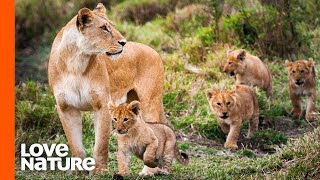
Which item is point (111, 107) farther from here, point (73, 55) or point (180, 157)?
point (180, 157)

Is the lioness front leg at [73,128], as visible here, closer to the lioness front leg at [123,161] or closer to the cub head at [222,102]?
the lioness front leg at [123,161]

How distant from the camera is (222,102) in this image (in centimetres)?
1048

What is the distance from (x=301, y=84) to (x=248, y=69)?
905 mm

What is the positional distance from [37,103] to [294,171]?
184 inches

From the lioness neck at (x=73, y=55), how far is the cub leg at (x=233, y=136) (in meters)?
2.84

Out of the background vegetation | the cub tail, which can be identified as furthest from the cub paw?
the cub tail

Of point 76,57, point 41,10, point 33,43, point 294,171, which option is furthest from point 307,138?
point 41,10

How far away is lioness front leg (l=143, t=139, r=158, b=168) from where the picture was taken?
761 cm

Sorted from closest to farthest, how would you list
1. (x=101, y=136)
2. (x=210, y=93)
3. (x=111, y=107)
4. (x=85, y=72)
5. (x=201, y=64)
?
1. (x=111, y=107)
2. (x=85, y=72)
3. (x=101, y=136)
4. (x=210, y=93)
5. (x=201, y=64)

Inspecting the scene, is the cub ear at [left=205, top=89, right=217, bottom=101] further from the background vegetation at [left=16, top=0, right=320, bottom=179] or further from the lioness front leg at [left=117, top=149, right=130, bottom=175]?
the lioness front leg at [left=117, top=149, right=130, bottom=175]

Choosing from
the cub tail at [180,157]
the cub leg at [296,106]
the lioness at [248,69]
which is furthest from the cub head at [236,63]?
the cub tail at [180,157]

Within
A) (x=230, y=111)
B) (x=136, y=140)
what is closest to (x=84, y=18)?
(x=136, y=140)

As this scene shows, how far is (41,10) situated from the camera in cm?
1866

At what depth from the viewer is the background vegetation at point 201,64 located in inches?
333
